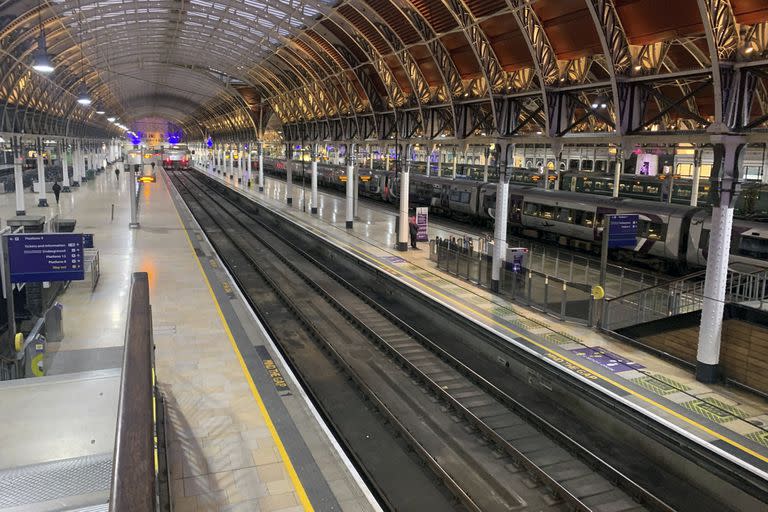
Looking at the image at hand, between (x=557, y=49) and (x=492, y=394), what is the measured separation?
9750mm

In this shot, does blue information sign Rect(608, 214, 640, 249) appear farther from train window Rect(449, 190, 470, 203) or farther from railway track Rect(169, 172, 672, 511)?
train window Rect(449, 190, 470, 203)

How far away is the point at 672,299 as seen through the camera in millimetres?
13578

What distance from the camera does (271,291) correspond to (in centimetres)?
2119

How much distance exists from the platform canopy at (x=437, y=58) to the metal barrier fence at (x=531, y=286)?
4.16 metres

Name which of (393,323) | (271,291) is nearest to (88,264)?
(271,291)

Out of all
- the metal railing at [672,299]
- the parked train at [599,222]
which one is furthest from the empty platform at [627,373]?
the parked train at [599,222]

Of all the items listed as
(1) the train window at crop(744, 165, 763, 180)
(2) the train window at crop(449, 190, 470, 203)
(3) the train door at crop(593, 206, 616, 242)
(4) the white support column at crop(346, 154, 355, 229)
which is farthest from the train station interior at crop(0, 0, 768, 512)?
(1) the train window at crop(744, 165, 763, 180)

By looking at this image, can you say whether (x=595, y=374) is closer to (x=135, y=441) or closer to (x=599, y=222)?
(x=135, y=441)

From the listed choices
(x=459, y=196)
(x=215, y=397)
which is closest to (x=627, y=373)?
(x=215, y=397)

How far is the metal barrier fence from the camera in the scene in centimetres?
1583

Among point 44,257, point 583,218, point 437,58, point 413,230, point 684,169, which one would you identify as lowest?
point 413,230

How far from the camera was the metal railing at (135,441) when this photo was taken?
6.44ft

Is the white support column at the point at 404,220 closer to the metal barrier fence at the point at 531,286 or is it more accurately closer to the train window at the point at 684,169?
the metal barrier fence at the point at 531,286

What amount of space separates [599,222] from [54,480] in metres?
23.1
